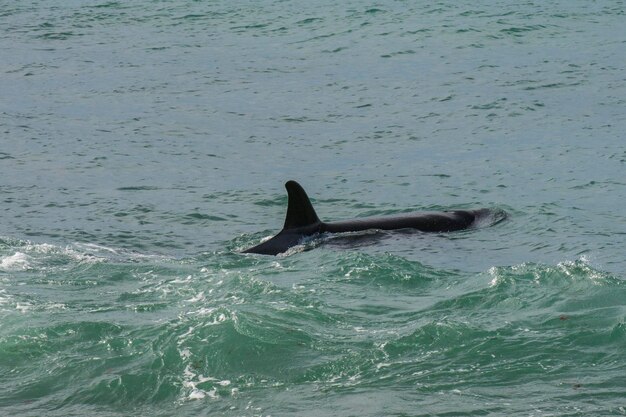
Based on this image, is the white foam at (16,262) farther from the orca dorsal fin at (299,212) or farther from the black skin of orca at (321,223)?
the orca dorsal fin at (299,212)

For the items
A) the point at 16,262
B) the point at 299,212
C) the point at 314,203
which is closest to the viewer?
the point at 16,262

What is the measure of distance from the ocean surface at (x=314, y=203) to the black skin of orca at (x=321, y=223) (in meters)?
0.30

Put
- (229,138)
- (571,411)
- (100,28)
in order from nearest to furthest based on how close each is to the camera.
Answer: (571,411) < (229,138) < (100,28)

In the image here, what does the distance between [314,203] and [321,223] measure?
139 inches

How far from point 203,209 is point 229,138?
18.7ft

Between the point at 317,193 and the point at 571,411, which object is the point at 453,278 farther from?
the point at 317,193

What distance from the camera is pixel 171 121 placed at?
83.8 ft

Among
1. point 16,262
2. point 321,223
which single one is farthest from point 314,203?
point 16,262

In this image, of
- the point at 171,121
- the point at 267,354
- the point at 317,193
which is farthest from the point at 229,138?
the point at 267,354

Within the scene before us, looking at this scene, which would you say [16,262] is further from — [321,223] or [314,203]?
[314,203]

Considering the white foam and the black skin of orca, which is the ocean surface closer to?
the white foam

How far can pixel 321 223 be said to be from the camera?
15.5 m

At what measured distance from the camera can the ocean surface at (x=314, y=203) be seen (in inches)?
404

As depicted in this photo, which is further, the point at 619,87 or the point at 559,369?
the point at 619,87
